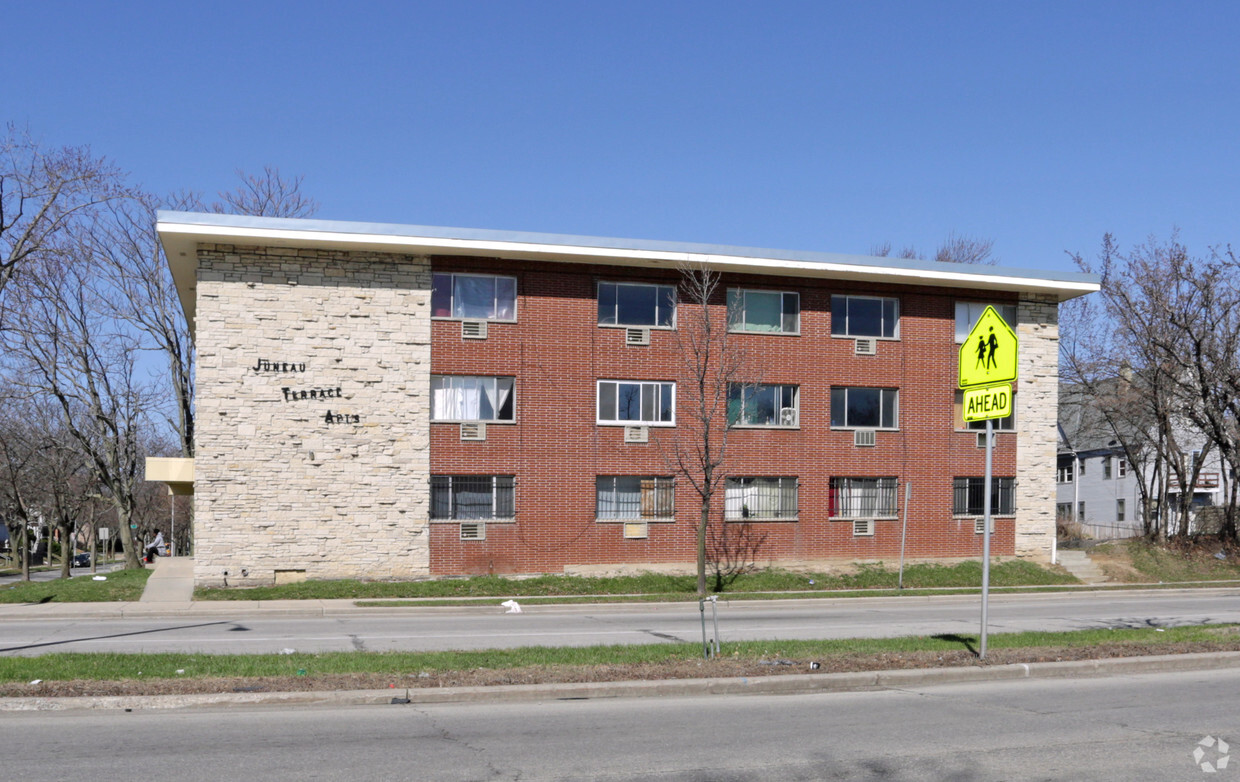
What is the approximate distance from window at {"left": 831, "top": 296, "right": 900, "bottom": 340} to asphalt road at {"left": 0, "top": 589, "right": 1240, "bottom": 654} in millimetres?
8236

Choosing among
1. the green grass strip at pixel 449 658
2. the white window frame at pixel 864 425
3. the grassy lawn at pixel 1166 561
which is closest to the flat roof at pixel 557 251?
the white window frame at pixel 864 425

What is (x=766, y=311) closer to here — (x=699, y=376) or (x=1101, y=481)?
(x=699, y=376)

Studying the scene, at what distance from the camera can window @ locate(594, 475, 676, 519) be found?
28.4 metres

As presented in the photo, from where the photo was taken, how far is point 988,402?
12352 mm

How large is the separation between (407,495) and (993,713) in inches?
740

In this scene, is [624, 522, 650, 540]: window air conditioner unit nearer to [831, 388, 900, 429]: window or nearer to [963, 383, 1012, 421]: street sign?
[831, 388, 900, 429]: window

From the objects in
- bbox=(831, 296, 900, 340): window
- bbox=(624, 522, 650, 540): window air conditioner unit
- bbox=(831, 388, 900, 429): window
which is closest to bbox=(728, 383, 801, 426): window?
bbox=(831, 388, 900, 429): window

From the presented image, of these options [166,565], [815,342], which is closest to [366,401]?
[166,565]

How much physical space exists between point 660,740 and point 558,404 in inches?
778

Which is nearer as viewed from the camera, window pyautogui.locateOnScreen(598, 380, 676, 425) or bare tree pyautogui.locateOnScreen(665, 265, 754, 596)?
bare tree pyautogui.locateOnScreen(665, 265, 754, 596)

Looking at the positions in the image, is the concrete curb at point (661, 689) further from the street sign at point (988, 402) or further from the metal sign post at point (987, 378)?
the street sign at point (988, 402)

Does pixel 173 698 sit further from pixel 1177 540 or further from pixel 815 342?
pixel 1177 540

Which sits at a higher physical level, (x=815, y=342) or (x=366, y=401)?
(x=815, y=342)

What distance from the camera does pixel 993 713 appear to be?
980 centimetres
